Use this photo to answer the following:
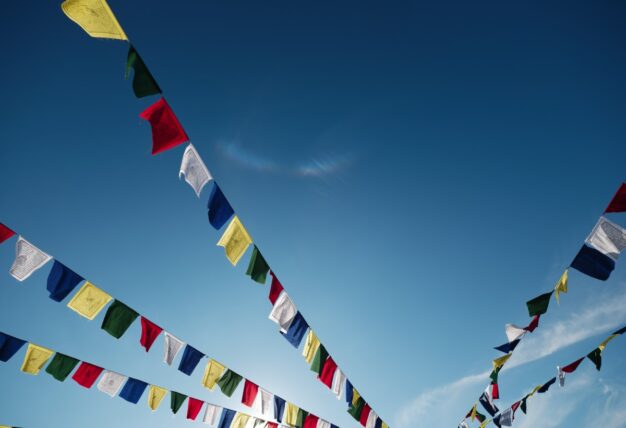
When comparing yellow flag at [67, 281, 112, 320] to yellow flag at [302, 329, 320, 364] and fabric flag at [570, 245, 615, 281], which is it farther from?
fabric flag at [570, 245, 615, 281]

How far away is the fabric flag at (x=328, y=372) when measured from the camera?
7.68m

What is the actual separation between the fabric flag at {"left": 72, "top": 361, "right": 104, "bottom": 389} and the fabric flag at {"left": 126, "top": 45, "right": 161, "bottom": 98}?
6203 mm

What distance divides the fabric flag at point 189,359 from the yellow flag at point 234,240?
3.02 metres

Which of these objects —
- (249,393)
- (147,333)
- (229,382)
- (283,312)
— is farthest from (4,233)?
(249,393)

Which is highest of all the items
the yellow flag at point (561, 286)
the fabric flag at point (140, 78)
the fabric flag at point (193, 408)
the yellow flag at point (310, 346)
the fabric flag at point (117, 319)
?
the fabric flag at point (140, 78)

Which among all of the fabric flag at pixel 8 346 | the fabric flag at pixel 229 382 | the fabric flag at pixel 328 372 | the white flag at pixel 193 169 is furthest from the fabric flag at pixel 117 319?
the fabric flag at pixel 328 372

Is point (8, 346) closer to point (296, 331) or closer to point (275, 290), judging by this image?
point (275, 290)

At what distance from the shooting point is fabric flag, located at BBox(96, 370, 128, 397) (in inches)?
282

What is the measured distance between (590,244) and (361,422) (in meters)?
7.08

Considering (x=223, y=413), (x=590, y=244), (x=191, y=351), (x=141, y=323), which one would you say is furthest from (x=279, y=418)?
(x=590, y=244)

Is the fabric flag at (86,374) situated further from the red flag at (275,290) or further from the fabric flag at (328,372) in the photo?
the fabric flag at (328,372)

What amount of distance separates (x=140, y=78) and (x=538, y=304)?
700 centimetres

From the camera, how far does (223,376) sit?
24.5 feet

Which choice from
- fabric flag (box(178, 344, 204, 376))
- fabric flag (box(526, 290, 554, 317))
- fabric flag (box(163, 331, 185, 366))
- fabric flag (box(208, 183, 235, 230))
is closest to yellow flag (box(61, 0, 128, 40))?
fabric flag (box(208, 183, 235, 230))
